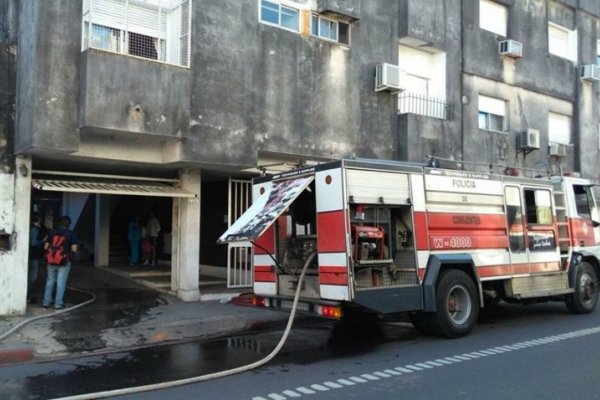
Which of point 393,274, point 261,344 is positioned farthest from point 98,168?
point 393,274

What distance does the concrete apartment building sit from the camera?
388 inches

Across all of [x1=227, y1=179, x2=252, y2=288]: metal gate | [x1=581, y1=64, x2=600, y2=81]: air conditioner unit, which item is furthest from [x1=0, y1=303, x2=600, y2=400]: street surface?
[x1=581, y1=64, x2=600, y2=81]: air conditioner unit

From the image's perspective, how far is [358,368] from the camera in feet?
23.0

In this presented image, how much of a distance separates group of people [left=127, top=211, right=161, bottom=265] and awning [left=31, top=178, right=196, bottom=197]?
18.2 feet

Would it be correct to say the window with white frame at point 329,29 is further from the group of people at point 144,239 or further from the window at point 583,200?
the group of people at point 144,239

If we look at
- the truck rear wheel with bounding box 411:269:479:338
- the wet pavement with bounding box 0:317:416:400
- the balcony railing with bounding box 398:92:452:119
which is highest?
the balcony railing with bounding box 398:92:452:119

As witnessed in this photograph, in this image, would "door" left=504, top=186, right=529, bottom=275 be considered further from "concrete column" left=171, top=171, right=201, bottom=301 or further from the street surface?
"concrete column" left=171, top=171, right=201, bottom=301

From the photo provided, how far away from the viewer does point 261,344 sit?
→ 340 inches

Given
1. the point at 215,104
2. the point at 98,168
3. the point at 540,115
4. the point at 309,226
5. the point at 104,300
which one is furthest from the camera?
the point at 540,115

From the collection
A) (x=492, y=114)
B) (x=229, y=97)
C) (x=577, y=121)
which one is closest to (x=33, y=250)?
(x=229, y=97)

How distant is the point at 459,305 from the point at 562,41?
51.9ft

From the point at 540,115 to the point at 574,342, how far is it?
513 inches

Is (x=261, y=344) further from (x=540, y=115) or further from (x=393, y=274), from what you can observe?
(x=540, y=115)

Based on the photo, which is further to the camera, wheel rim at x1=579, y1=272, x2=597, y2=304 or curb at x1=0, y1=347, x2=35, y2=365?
wheel rim at x1=579, y1=272, x2=597, y2=304
